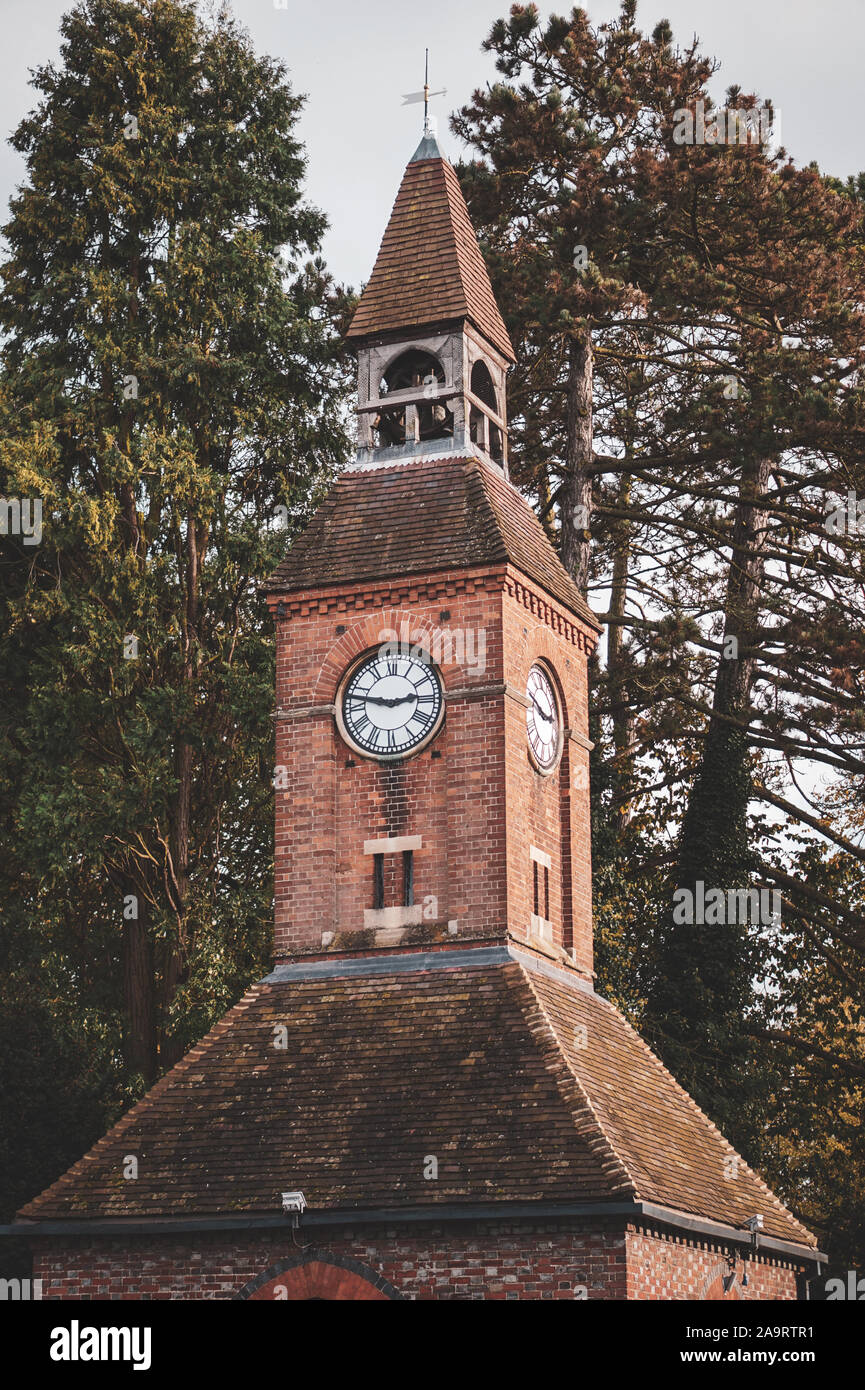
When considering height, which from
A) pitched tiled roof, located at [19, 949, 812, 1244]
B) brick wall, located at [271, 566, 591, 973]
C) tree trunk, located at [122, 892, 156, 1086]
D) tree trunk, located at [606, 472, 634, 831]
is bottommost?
pitched tiled roof, located at [19, 949, 812, 1244]

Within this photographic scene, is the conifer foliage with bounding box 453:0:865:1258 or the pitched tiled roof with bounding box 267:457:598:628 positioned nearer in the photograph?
the pitched tiled roof with bounding box 267:457:598:628

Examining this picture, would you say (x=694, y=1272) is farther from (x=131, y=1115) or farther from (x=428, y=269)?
(x=428, y=269)

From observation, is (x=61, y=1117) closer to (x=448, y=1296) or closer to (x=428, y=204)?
(x=448, y=1296)

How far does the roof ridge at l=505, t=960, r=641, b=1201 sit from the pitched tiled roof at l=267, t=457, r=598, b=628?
18.5 feet

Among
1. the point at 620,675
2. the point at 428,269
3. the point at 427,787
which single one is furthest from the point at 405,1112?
the point at 620,675

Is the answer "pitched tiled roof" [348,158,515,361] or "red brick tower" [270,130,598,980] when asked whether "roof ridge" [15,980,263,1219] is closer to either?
"red brick tower" [270,130,598,980]

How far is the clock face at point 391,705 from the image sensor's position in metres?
25.2

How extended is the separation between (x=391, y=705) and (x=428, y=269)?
6.89m

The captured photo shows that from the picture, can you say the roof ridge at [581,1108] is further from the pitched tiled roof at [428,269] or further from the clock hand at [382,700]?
the pitched tiled roof at [428,269]

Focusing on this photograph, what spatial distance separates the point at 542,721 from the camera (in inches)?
1040

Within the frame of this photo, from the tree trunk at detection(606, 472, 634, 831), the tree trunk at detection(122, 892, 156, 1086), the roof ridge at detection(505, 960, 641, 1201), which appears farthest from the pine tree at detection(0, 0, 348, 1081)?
the roof ridge at detection(505, 960, 641, 1201)

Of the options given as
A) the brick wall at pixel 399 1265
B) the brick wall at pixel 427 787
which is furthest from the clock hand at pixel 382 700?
the brick wall at pixel 399 1265

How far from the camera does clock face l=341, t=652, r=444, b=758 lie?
990 inches
